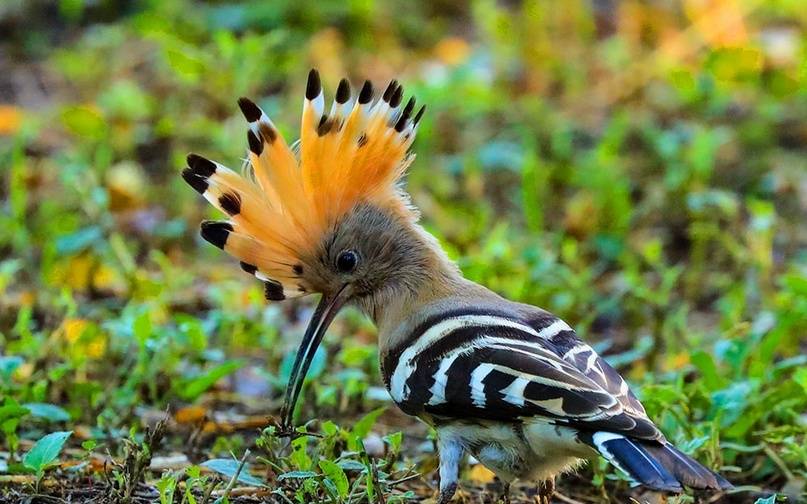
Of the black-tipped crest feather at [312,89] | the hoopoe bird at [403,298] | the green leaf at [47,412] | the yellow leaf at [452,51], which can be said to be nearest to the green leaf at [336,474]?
the hoopoe bird at [403,298]

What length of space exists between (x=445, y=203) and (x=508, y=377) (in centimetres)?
290

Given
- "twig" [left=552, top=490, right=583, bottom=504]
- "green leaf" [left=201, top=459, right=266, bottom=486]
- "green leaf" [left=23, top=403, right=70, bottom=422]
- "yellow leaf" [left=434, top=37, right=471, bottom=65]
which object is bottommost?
"green leaf" [left=201, top=459, right=266, bottom=486]

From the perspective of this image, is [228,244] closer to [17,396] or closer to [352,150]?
[352,150]

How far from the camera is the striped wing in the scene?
8.43 ft

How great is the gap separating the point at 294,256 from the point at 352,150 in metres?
0.31

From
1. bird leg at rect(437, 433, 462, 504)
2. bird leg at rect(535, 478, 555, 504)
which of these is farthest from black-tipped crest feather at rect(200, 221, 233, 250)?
bird leg at rect(535, 478, 555, 504)

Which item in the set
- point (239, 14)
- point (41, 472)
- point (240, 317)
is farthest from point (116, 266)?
point (239, 14)

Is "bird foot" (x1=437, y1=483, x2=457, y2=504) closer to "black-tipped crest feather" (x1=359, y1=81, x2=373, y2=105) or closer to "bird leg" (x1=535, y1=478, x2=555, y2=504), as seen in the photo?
"bird leg" (x1=535, y1=478, x2=555, y2=504)

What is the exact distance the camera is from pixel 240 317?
408 centimetres

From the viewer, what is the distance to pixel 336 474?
2.62 metres

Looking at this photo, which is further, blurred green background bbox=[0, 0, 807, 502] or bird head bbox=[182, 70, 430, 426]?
blurred green background bbox=[0, 0, 807, 502]

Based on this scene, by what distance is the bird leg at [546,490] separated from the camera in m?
2.89

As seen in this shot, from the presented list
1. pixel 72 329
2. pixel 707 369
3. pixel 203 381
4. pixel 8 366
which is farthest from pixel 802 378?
pixel 72 329

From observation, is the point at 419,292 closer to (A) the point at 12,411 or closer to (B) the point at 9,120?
(A) the point at 12,411
